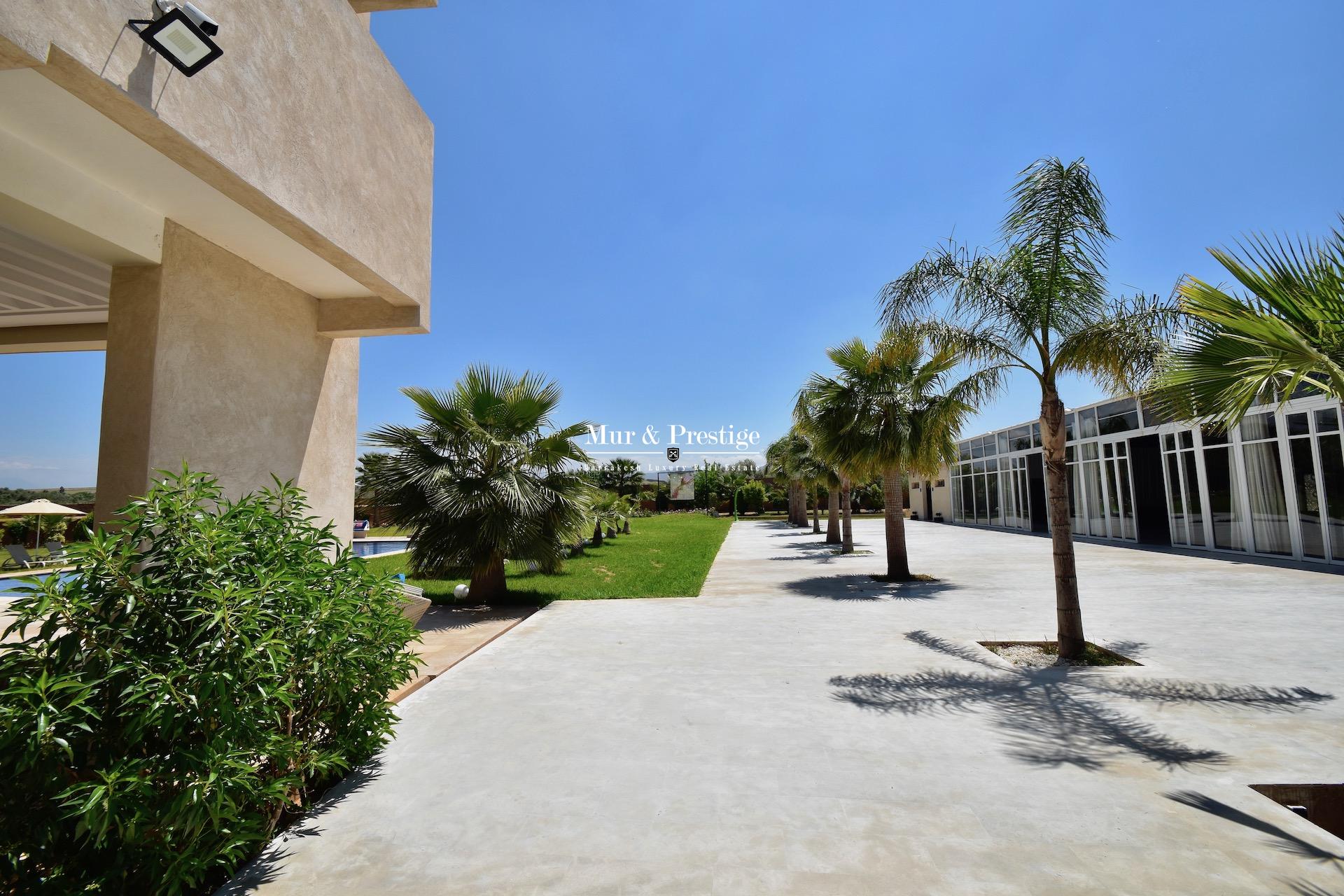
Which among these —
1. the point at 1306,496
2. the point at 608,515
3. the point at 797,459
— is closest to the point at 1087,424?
the point at 1306,496

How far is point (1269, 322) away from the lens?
319 cm

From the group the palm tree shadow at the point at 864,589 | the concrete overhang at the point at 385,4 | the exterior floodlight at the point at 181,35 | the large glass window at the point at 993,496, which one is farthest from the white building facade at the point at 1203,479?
the concrete overhang at the point at 385,4

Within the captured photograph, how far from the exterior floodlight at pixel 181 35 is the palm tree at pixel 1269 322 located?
5.30 meters

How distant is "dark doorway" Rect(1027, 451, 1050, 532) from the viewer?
80.4ft

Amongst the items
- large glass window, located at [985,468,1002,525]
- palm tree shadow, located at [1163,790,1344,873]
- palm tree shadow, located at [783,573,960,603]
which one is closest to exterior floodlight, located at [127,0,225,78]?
palm tree shadow, located at [1163,790,1344,873]

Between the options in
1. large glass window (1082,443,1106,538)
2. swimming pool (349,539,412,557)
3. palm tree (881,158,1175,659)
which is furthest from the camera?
swimming pool (349,539,412,557)

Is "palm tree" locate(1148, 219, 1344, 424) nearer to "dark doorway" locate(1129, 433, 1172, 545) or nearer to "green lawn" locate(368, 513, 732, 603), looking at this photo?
"green lawn" locate(368, 513, 732, 603)

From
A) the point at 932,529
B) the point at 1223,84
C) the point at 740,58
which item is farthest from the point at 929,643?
the point at 932,529

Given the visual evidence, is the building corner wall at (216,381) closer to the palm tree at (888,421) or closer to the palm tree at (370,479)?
the palm tree at (370,479)

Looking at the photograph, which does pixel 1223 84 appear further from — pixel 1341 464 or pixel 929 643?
pixel 1341 464

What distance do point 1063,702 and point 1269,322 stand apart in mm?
3028

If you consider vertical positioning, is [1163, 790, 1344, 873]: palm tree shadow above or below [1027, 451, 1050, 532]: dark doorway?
below

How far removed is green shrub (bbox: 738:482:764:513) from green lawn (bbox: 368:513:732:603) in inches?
995

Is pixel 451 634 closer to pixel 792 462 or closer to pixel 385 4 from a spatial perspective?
pixel 385 4
